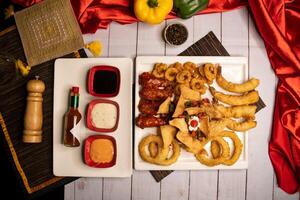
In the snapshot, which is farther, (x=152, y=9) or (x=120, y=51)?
(x=120, y=51)

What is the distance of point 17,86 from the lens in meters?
1.76

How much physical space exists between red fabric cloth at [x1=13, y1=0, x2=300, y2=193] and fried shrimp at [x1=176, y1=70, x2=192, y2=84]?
12.9 inches

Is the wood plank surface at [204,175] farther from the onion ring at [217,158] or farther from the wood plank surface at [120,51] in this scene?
the wood plank surface at [120,51]

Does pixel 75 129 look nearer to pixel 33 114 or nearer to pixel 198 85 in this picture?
pixel 33 114

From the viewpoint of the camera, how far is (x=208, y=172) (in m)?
1.79

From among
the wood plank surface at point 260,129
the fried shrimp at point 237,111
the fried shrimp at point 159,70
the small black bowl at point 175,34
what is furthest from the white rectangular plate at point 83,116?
the wood plank surface at point 260,129

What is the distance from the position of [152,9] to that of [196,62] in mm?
361

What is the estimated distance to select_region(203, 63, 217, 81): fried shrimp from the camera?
169 cm

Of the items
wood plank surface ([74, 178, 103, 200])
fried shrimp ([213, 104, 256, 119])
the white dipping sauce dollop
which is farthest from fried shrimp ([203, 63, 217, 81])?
wood plank surface ([74, 178, 103, 200])

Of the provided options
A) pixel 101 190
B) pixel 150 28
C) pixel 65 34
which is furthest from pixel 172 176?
pixel 65 34

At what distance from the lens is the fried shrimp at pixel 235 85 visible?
5.60ft

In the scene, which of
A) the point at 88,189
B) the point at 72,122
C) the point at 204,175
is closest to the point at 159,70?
the point at 72,122

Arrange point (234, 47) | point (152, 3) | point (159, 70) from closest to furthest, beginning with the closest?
point (152, 3)
point (159, 70)
point (234, 47)

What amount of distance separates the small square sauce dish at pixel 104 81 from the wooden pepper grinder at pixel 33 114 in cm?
27
